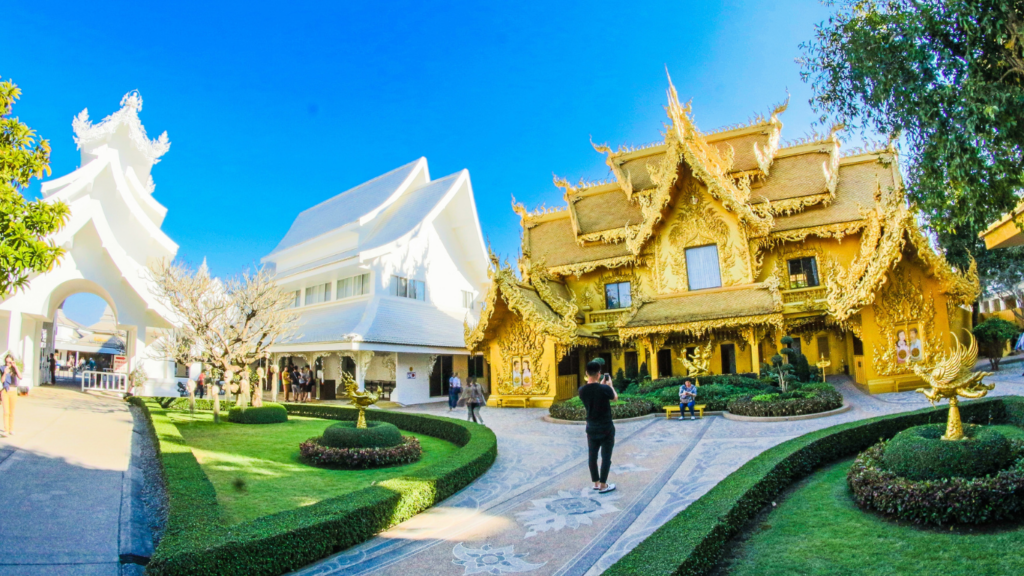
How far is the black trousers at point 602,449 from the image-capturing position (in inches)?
258

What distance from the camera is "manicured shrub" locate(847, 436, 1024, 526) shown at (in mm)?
4652

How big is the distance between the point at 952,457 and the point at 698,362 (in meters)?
10.9

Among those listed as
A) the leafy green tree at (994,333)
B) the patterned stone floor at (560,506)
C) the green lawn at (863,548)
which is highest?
the leafy green tree at (994,333)

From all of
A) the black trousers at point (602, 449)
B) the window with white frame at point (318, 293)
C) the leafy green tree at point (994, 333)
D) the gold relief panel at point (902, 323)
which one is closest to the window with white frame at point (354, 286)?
the window with white frame at point (318, 293)

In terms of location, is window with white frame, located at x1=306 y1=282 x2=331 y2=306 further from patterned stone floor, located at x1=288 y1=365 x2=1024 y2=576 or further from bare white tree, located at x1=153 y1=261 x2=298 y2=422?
patterned stone floor, located at x1=288 y1=365 x2=1024 y2=576

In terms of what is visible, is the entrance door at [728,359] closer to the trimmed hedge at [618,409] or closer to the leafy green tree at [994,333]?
the trimmed hedge at [618,409]

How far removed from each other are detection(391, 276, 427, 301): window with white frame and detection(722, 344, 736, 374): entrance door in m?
12.4

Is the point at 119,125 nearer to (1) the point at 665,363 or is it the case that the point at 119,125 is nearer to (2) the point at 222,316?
(2) the point at 222,316

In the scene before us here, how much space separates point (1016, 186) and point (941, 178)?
75 cm

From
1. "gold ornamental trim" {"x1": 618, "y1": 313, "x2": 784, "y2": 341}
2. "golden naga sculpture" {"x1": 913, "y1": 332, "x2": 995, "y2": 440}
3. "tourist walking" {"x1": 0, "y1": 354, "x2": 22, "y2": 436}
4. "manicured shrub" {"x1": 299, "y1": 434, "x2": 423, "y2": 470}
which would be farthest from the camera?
"gold ornamental trim" {"x1": 618, "y1": 313, "x2": 784, "y2": 341}

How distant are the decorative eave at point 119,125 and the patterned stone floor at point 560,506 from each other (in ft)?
75.8

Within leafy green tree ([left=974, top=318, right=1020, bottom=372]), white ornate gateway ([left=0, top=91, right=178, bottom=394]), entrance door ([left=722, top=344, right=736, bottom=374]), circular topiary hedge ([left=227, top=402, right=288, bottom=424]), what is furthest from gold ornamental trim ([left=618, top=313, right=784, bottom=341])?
white ornate gateway ([left=0, top=91, right=178, bottom=394])

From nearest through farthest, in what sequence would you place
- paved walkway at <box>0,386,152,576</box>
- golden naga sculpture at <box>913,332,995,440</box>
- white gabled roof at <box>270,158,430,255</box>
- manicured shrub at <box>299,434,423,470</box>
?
paved walkway at <box>0,386,152,576</box>, golden naga sculpture at <box>913,332,995,440</box>, manicured shrub at <box>299,434,423,470</box>, white gabled roof at <box>270,158,430,255</box>

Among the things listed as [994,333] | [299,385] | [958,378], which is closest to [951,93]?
[958,378]
